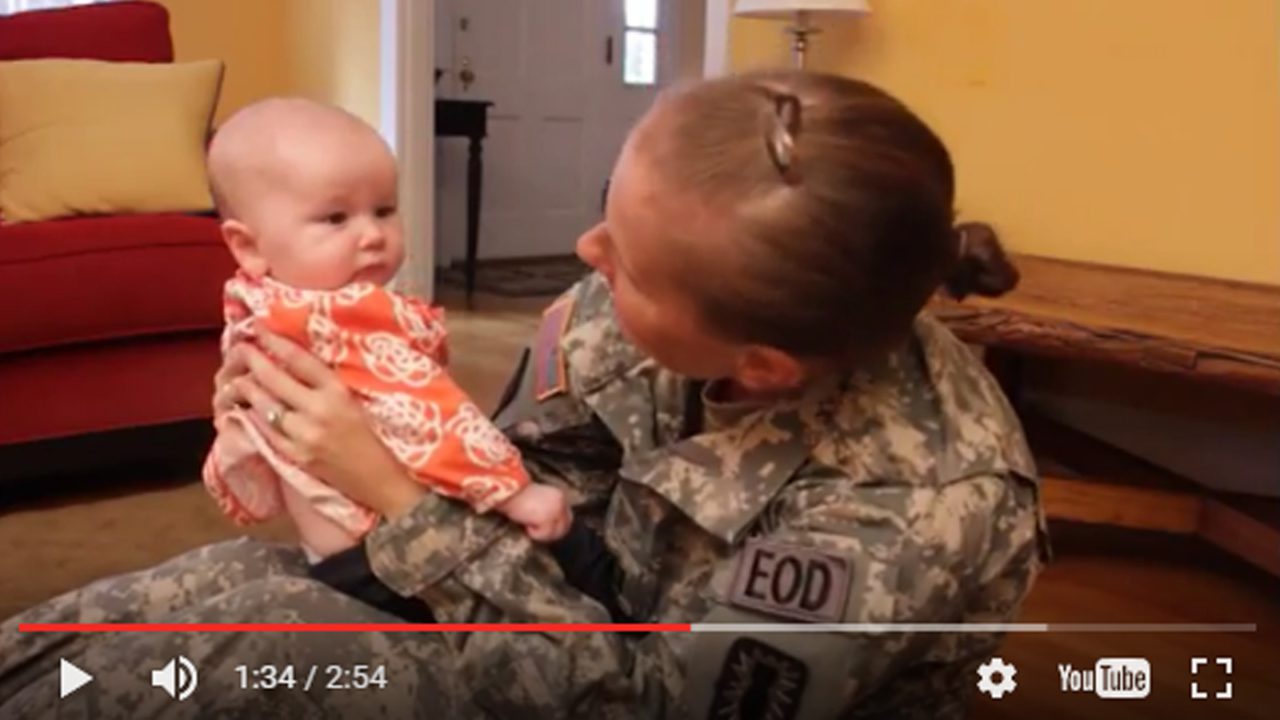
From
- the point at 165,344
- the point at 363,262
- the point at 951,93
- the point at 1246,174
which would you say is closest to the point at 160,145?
the point at 165,344

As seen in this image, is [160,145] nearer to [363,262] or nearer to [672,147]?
[363,262]

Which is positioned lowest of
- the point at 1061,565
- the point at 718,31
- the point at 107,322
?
the point at 1061,565

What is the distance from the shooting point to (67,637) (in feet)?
2.57

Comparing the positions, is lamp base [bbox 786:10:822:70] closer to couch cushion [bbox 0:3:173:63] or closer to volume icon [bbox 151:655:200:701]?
couch cushion [bbox 0:3:173:63]

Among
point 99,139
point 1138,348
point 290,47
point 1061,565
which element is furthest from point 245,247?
point 290,47

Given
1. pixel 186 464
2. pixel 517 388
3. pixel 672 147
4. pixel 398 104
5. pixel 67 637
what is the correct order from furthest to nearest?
pixel 398 104
pixel 186 464
pixel 517 388
pixel 67 637
pixel 672 147

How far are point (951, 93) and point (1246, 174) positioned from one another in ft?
1.81

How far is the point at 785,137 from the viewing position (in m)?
0.64

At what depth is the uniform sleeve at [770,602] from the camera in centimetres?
66

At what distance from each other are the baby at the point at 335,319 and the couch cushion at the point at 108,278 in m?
1.04

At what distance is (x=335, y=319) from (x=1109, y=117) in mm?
1675

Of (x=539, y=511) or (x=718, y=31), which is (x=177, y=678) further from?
(x=718, y=31)

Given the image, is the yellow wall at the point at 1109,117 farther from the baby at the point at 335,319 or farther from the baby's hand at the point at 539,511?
the baby's hand at the point at 539,511

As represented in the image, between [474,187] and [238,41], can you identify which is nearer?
[238,41]
